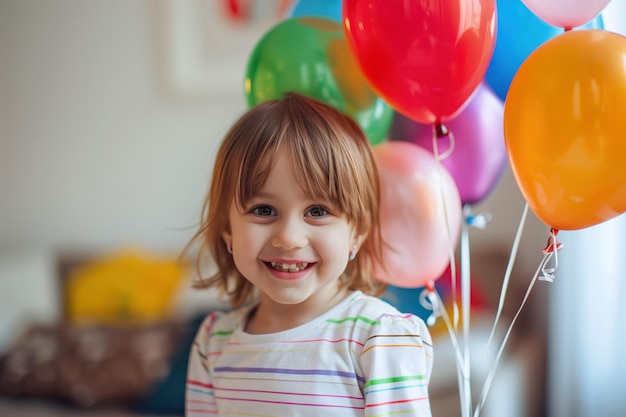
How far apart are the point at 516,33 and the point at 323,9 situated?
15.2 inches

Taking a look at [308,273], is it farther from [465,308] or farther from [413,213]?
[465,308]

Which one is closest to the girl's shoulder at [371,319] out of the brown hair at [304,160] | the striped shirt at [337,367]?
the striped shirt at [337,367]

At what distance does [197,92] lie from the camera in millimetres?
2908

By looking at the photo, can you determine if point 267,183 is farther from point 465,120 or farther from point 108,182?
point 108,182

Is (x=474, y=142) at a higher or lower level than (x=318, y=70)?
lower

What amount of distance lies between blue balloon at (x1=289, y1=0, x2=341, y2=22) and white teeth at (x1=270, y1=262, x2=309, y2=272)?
53 centimetres

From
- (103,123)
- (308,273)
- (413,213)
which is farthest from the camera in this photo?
(103,123)

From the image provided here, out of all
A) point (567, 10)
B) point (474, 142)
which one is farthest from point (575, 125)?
point (474, 142)

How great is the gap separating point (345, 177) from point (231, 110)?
2.06m

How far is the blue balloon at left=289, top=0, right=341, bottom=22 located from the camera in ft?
4.17

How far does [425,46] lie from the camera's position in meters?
0.91

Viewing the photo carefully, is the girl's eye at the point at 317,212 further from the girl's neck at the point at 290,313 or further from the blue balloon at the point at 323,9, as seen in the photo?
the blue balloon at the point at 323,9

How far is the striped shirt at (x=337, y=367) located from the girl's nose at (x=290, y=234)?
0.42 ft

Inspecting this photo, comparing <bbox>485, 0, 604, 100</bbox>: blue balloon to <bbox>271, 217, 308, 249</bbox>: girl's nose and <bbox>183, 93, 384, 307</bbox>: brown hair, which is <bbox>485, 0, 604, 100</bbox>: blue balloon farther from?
<bbox>271, 217, 308, 249</bbox>: girl's nose
